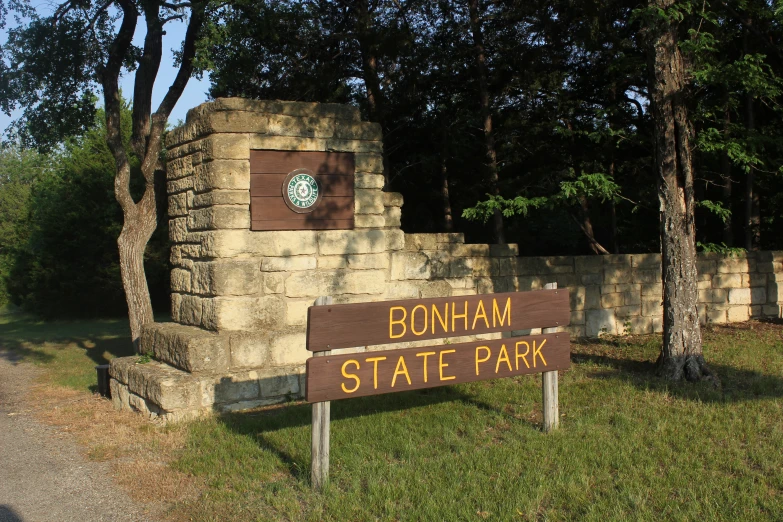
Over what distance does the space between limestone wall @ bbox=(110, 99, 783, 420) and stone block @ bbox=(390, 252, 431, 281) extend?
0.04 ft

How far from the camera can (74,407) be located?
8.36 m

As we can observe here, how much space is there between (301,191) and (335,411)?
8.24 ft

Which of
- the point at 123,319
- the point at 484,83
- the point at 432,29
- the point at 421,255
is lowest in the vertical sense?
the point at 123,319

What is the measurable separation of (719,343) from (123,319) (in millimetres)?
17898

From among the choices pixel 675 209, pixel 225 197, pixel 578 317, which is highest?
pixel 225 197

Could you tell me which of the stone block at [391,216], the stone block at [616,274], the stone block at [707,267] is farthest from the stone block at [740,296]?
the stone block at [391,216]

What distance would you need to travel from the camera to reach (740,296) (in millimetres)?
13195

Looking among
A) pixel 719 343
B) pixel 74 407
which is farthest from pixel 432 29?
pixel 74 407

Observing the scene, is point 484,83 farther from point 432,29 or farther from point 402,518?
point 402,518

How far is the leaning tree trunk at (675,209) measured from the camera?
7.97 meters

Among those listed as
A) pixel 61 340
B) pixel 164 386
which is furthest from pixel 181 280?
pixel 61 340

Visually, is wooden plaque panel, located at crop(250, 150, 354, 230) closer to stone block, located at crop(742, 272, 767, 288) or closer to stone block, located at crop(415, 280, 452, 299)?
stone block, located at crop(415, 280, 452, 299)

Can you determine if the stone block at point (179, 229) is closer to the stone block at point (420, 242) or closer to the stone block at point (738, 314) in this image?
Result: the stone block at point (420, 242)

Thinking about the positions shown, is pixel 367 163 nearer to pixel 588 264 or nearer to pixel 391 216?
pixel 391 216
